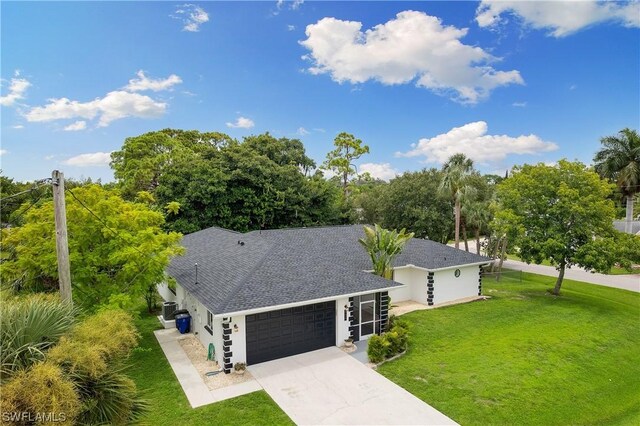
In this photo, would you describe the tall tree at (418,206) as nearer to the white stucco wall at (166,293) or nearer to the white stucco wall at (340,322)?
the white stucco wall at (340,322)

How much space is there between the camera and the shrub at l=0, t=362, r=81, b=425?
4.68m

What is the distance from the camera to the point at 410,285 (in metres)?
21.5

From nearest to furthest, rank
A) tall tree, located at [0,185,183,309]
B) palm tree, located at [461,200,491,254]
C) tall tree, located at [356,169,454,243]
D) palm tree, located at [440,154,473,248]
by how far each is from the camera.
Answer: tall tree, located at [0,185,183,309] → palm tree, located at [440,154,473,248] → palm tree, located at [461,200,491,254] → tall tree, located at [356,169,454,243]

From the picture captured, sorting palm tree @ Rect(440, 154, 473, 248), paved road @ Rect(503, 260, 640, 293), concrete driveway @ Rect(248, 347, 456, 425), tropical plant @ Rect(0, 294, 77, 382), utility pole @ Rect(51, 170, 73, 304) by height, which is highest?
palm tree @ Rect(440, 154, 473, 248)

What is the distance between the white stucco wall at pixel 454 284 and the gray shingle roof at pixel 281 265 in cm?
64

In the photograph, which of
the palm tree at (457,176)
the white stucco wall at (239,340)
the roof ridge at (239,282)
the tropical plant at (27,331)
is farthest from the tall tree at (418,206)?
the tropical plant at (27,331)

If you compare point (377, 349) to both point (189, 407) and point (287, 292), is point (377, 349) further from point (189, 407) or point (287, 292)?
point (189, 407)

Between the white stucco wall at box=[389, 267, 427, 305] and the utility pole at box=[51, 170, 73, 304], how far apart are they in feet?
52.8

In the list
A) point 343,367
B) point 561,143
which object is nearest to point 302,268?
point 343,367

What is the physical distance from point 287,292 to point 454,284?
12.4m

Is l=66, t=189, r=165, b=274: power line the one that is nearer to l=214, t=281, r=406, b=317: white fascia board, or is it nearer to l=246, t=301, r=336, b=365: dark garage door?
l=214, t=281, r=406, b=317: white fascia board

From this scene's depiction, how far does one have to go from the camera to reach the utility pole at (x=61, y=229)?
9141 millimetres

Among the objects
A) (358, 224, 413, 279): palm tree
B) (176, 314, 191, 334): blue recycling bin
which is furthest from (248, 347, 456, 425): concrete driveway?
(358, 224, 413, 279): palm tree

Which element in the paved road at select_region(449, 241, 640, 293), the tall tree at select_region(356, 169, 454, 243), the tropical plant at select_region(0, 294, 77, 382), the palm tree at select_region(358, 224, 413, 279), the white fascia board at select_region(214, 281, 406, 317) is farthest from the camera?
the tall tree at select_region(356, 169, 454, 243)
